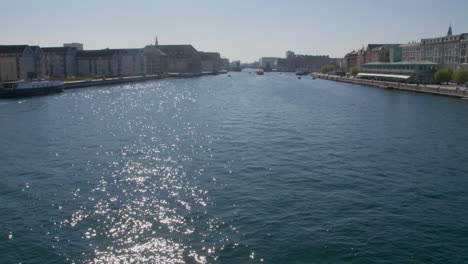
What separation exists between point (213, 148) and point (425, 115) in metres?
26.6

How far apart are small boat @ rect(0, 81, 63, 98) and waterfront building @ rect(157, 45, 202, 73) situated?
105318 millimetres

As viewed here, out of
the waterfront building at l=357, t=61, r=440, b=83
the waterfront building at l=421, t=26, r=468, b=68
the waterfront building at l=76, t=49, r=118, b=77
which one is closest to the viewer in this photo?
the waterfront building at l=357, t=61, r=440, b=83

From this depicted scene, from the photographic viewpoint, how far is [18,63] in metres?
80.2

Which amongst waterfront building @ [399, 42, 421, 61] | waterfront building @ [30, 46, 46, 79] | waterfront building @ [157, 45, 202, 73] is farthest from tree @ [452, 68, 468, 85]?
waterfront building @ [157, 45, 202, 73]

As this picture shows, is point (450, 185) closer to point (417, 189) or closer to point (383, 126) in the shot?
point (417, 189)

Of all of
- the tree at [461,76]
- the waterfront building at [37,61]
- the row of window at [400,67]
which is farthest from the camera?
the row of window at [400,67]

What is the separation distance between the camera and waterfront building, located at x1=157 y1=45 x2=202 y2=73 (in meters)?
182

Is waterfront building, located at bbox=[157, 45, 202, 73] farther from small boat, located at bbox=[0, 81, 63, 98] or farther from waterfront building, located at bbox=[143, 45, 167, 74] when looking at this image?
small boat, located at bbox=[0, 81, 63, 98]

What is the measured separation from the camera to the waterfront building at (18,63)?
3083 inches

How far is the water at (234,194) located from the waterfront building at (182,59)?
487ft

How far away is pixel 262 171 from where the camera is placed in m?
21.3

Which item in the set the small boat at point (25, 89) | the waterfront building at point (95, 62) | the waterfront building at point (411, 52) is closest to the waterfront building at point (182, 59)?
the waterfront building at point (95, 62)

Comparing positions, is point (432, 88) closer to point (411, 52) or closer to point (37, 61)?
point (411, 52)

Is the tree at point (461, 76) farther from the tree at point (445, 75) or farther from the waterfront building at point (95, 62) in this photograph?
the waterfront building at point (95, 62)
